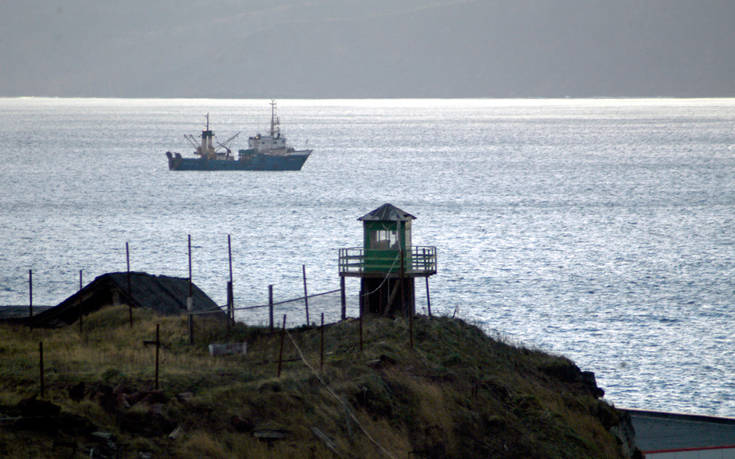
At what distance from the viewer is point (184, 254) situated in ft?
265

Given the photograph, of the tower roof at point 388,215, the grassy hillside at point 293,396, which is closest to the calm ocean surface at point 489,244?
the tower roof at point 388,215

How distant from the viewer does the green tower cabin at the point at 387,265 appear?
35812 mm

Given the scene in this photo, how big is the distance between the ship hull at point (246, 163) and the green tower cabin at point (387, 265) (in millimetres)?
129650

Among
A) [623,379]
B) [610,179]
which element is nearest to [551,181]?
[610,179]

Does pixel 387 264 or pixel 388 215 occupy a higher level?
pixel 388 215

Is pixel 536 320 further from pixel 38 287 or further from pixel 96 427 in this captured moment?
pixel 96 427

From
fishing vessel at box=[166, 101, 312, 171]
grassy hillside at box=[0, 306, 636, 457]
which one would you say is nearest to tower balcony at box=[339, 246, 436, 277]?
grassy hillside at box=[0, 306, 636, 457]

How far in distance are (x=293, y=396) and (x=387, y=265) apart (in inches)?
434

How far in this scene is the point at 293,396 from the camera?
84.8ft

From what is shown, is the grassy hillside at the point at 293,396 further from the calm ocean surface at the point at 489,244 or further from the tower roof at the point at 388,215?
the calm ocean surface at the point at 489,244

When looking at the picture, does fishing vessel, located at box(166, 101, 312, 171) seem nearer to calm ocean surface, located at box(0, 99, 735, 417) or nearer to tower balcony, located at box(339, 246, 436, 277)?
calm ocean surface, located at box(0, 99, 735, 417)

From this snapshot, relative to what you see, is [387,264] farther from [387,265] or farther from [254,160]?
[254,160]

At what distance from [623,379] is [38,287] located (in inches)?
1397

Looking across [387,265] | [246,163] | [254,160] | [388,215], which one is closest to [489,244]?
[388,215]
